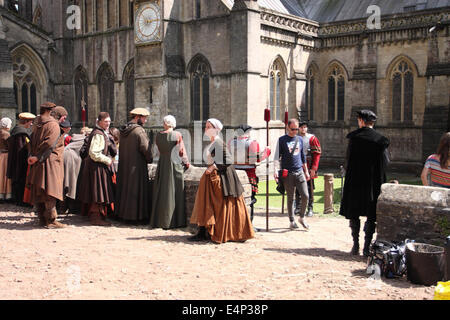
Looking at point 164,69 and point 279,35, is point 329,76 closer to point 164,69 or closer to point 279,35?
point 279,35

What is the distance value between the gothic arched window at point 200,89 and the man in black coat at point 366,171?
47.5 ft

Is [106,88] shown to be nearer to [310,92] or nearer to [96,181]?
[310,92]

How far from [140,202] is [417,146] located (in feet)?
50.8

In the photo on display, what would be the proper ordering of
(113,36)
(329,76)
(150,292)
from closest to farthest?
(150,292), (329,76), (113,36)

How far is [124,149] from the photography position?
9.22 metres

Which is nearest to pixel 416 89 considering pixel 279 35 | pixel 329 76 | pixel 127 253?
pixel 329 76

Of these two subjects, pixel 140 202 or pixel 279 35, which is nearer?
pixel 140 202

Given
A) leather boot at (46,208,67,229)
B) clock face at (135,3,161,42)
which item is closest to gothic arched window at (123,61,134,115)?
clock face at (135,3,161,42)

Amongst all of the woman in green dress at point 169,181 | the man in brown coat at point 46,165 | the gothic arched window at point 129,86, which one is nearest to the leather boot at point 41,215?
Result: the man in brown coat at point 46,165

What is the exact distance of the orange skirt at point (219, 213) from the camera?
24.9 feet

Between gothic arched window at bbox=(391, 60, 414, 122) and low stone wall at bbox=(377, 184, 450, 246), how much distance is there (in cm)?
1571

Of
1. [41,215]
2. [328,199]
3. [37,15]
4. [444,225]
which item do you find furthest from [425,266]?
[37,15]

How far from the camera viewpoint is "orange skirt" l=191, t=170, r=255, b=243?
24.9 ft

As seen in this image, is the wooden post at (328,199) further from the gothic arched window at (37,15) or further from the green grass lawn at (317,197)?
the gothic arched window at (37,15)
